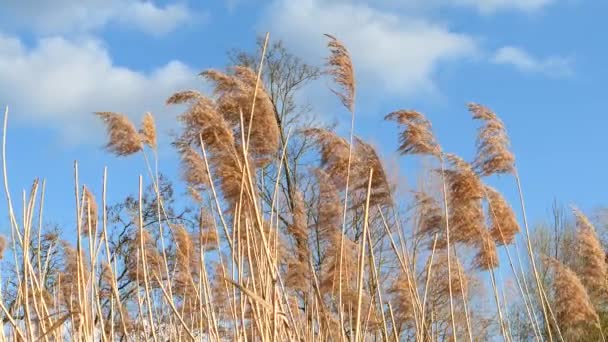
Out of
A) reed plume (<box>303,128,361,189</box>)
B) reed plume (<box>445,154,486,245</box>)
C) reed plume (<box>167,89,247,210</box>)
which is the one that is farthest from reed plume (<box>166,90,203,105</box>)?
reed plume (<box>445,154,486,245</box>)

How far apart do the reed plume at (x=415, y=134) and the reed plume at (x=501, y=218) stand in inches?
15.2

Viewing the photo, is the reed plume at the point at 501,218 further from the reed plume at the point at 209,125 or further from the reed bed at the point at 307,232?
the reed plume at the point at 209,125

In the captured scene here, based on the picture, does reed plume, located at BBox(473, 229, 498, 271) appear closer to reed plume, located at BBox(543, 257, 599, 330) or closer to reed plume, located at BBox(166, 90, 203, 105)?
reed plume, located at BBox(543, 257, 599, 330)

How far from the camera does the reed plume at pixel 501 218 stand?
462 cm

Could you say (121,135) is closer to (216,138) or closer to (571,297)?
(216,138)

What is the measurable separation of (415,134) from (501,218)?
68 cm

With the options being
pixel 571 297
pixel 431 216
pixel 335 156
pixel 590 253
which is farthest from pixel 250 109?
pixel 590 253

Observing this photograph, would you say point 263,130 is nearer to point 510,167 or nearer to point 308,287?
point 308,287

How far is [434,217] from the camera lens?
15.5ft

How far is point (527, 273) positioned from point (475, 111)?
11.5 metres

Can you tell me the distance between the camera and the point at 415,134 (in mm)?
4598

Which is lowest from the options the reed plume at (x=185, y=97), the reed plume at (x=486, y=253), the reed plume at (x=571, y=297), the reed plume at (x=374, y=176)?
the reed plume at (x=571, y=297)

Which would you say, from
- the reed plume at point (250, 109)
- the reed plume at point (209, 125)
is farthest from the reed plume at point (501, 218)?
the reed plume at point (209, 125)

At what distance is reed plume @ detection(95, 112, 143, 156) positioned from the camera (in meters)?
4.64
